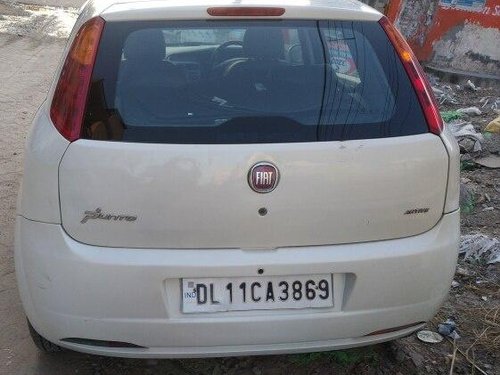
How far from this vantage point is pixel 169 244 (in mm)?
2342

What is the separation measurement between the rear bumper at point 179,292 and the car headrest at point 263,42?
0.86 m

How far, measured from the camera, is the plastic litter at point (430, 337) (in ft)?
11.0

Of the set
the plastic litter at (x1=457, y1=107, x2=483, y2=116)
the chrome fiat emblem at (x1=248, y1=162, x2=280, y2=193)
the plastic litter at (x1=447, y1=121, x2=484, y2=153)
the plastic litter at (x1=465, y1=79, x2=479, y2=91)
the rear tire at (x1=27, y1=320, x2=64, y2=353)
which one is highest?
the chrome fiat emblem at (x1=248, y1=162, x2=280, y2=193)

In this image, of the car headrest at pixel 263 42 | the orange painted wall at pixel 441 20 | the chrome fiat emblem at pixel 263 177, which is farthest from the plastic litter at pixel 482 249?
the orange painted wall at pixel 441 20

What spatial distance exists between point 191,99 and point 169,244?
0.57 meters

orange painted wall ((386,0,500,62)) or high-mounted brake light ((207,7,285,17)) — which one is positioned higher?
high-mounted brake light ((207,7,285,17))

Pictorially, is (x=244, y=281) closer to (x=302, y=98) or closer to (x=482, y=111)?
(x=302, y=98)

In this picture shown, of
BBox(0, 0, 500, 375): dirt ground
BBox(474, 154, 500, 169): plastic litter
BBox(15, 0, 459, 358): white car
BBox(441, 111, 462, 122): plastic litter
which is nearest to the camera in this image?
BBox(15, 0, 459, 358): white car

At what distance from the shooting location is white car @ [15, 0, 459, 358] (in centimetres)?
232

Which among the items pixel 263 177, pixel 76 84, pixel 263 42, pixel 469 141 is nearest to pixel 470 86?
pixel 469 141

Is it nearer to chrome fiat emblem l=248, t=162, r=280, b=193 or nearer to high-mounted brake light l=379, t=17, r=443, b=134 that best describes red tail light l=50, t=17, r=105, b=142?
chrome fiat emblem l=248, t=162, r=280, b=193

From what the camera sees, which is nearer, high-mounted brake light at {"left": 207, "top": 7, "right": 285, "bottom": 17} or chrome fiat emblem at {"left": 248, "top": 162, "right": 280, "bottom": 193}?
chrome fiat emblem at {"left": 248, "top": 162, "right": 280, "bottom": 193}

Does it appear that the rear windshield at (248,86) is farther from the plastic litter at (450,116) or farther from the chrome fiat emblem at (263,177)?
Result: the plastic litter at (450,116)

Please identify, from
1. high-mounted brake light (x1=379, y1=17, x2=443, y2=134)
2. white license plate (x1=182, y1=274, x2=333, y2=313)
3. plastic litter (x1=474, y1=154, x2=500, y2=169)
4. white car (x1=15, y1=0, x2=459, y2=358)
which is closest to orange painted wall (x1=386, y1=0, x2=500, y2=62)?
plastic litter (x1=474, y1=154, x2=500, y2=169)
